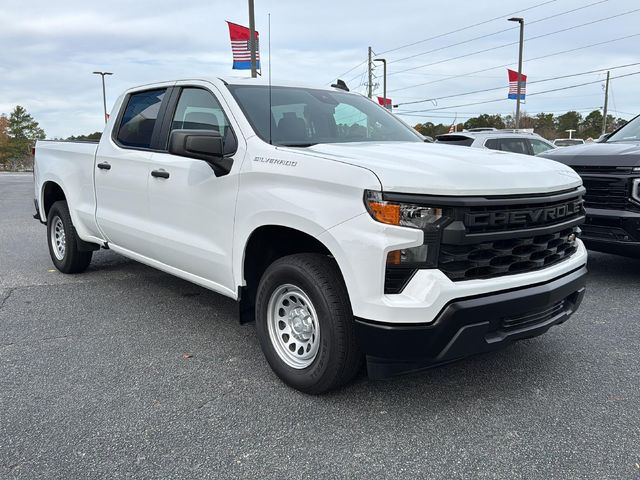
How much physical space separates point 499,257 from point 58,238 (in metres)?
5.22

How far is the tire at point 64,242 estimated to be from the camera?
591 cm

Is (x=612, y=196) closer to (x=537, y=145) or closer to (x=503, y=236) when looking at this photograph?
(x=503, y=236)

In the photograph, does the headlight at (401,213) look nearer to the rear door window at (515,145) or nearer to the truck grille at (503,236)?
the truck grille at (503,236)

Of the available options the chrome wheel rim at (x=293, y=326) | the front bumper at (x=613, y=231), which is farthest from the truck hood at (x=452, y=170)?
the front bumper at (x=613, y=231)

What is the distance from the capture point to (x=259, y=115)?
3822 mm

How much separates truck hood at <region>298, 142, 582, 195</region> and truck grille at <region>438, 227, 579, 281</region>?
0.90 ft

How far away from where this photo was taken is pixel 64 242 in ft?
19.9

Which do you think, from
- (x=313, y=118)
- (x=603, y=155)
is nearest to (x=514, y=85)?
(x=603, y=155)

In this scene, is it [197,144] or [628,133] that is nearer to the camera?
[197,144]

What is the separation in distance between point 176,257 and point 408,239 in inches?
86.3

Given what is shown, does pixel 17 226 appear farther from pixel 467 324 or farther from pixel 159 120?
pixel 467 324

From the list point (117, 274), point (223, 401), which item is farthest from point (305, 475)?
point (117, 274)

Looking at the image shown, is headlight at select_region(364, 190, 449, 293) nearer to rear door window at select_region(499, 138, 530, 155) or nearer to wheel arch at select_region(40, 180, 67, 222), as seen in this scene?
wheel arch at select_region(40, 180, 67, 222)

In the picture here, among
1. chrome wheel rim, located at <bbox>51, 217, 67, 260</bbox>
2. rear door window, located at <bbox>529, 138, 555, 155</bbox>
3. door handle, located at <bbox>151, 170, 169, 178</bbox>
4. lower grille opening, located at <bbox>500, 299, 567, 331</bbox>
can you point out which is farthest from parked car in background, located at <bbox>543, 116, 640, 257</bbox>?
chrome wheel rim, located at <bbox>51, 217, 67, 260</bbox>
